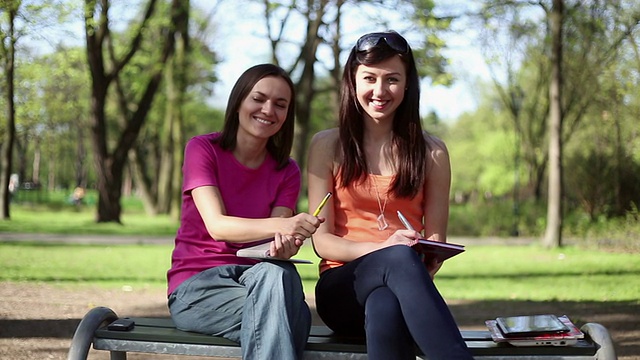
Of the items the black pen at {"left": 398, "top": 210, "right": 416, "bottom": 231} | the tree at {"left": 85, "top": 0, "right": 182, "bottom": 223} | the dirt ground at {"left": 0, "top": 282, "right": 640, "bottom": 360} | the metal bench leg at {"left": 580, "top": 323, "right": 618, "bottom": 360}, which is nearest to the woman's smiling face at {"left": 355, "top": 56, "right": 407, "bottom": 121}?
the black pen at {"left": 398, "top": 210, "right": 416, "bottom": 231}

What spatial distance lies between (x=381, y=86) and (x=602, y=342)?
1400 millimetres

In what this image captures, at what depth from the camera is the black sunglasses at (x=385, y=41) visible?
3.65 m

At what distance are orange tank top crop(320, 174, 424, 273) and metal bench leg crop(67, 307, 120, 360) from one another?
997 millimetres

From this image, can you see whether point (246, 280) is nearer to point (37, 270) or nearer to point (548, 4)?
point (37, 270)

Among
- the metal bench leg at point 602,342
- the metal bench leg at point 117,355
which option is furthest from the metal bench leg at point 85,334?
the metal bench leg at point 602,342

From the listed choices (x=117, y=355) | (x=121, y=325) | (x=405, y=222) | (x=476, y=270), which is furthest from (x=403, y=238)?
(x=476, y=270)

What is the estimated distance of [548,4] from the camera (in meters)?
16.1

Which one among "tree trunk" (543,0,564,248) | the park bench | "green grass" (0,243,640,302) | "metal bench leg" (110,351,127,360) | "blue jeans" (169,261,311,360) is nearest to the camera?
"blue jeans" (169,261,311,360)

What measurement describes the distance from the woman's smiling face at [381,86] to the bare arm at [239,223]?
70cm

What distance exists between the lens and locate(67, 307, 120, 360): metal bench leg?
3.37 metres

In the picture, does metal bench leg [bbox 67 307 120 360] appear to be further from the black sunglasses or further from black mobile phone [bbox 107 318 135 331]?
the black sunglasses

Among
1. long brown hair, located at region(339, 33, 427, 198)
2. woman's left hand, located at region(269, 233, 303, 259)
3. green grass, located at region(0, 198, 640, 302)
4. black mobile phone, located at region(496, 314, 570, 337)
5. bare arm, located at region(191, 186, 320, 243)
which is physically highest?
long brown hair, located at region(339, 33, 427, 198)

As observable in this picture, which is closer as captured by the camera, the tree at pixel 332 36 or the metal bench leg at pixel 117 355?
the metal bench leg at pixel 117 355

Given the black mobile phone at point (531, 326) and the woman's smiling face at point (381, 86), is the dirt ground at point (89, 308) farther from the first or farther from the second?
the woman's smiling face at point (381, 86)
